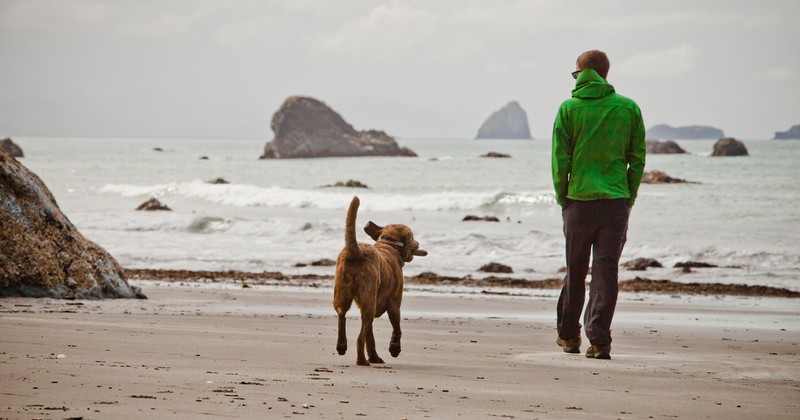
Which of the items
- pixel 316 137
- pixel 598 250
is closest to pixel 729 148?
pixel 316 137

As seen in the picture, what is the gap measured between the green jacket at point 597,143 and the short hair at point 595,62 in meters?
0.10

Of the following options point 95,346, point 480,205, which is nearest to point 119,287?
point 95,346

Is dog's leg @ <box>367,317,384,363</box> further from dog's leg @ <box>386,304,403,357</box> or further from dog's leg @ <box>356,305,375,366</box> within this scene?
dog's leg @ <box>386,304,403,357</box>

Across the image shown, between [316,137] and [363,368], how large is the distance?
372ft

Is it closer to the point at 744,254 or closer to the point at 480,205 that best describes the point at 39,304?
the point at 744,254

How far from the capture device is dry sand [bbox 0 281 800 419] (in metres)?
4.41

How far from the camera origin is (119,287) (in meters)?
10.4

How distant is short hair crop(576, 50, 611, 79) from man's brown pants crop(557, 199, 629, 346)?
96cm

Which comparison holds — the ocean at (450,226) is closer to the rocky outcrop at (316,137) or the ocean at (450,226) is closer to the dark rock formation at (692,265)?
the dark rock formation at (692,265)

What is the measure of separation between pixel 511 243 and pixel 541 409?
56.0 ft

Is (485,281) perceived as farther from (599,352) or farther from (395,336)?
(395,336)

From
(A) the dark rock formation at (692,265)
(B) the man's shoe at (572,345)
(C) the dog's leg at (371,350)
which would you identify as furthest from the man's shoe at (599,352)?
(A) the dark rock formation at (692,265)

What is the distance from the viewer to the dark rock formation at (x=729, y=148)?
8738cm

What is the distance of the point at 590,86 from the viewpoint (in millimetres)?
Answer: 6859
